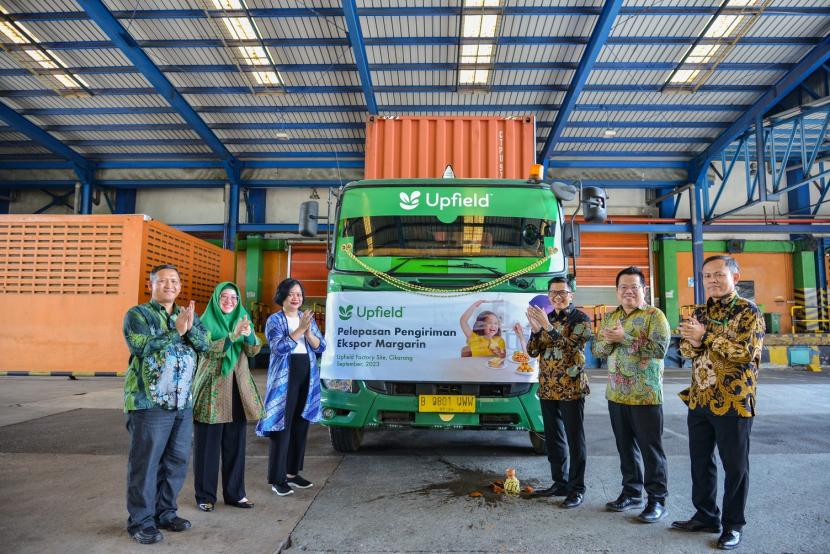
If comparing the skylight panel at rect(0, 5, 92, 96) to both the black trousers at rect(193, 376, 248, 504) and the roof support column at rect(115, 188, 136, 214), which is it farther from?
the black trousers at rect(193, 376, 248, 504)

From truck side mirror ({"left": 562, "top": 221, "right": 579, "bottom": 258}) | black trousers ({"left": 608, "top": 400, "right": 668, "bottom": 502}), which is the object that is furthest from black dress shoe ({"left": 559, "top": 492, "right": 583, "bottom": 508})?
truck side mirror ({"left": 562, "top": 221, "right": 579, "bottom": 258})

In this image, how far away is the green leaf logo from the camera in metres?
4.38

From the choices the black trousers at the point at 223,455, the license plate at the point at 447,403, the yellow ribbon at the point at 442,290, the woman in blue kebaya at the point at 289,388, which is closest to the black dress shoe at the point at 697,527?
the license plate at the point at 447,403

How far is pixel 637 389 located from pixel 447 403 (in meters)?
1.41

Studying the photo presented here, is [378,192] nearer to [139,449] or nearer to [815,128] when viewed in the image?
[139,449]

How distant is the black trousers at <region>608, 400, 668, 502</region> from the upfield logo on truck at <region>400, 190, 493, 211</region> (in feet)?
6.83

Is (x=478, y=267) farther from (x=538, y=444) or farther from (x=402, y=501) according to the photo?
(x=402, y=501)

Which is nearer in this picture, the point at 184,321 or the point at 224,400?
the point at 184,321

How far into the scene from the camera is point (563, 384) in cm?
330

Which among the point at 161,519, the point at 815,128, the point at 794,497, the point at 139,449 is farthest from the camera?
the point at 815,128

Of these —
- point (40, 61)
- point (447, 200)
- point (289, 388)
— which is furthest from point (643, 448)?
point (40, 61)

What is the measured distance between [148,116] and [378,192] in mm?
11565

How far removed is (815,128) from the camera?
12.9m

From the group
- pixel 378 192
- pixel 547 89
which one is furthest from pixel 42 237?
pixel 547 89
